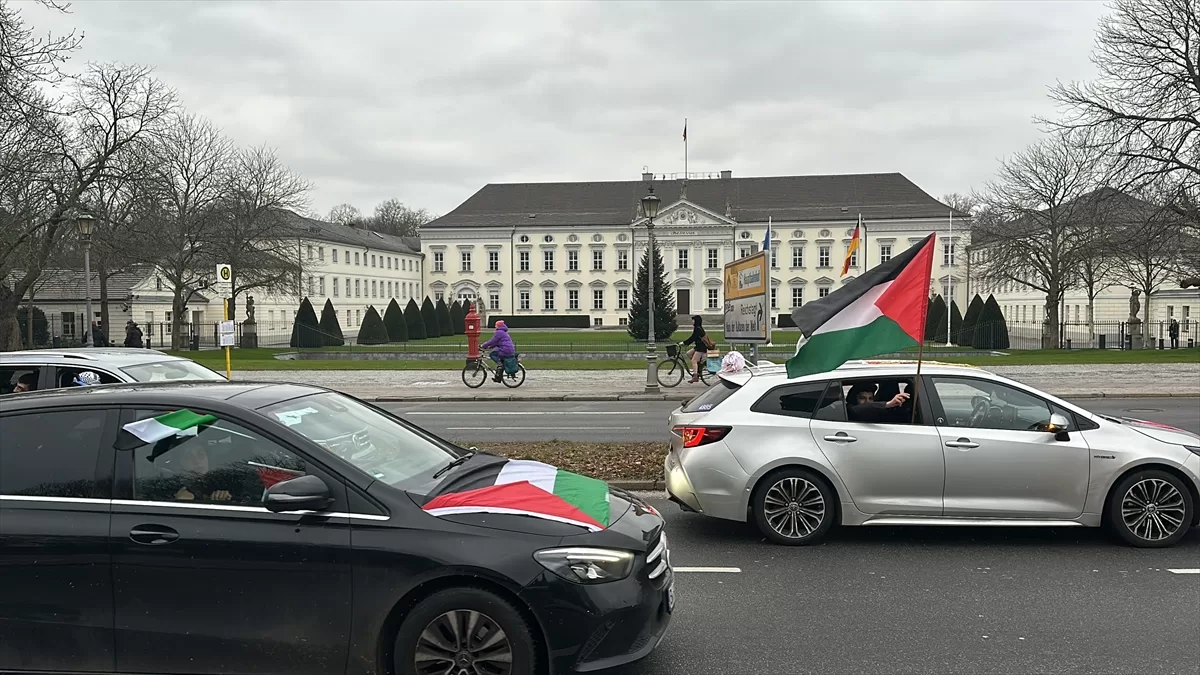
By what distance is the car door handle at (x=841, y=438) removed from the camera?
6773 mm

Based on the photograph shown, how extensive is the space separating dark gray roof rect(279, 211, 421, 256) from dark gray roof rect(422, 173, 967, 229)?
18.9 feet

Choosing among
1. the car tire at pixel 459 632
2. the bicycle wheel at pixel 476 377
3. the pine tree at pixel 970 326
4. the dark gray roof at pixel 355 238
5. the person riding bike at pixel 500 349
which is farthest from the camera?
the dark gray roof at pixel 355 238

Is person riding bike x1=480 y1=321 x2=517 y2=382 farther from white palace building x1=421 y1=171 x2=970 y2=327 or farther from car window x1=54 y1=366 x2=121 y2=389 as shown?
white palace building x1=421 y1=171 x2=970 y2=327

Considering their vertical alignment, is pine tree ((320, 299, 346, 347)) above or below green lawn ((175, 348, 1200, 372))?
above

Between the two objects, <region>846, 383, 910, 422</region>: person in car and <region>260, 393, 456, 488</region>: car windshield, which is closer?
<region>260, 393, 456, 488</region>: car windshield

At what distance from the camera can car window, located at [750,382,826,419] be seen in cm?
701

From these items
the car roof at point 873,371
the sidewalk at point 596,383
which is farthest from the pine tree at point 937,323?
the car roof at point 873,371

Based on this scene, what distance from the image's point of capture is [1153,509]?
6.61 meters

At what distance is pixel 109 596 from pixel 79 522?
14.6 inches

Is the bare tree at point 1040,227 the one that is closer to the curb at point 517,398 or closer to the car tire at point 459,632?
the curb at point 517,398

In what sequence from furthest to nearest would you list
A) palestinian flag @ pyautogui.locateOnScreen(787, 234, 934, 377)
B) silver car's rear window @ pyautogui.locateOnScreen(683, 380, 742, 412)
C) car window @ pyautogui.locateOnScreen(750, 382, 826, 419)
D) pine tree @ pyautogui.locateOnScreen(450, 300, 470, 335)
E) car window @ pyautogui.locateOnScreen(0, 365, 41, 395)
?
pine tree @ pyautogui.locateOnScreen(450, 300, 470, 335)
car window @ pyautogui.locateOnScreen(0, 365, 41, 395)
silver car's rear window @ pyautogui.locateOnScreen(683, 380, 742, 412)
palestinian flag @ pyautogui.locateOnScreen(787, 234, 934, 377)
car window @ pyautogui.locateOnScreen(750, 382, 826, 419)

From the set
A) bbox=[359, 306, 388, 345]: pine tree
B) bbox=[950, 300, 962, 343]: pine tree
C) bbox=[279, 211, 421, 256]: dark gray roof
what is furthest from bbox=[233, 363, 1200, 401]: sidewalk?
bbox=[279, 211, 421, 256]: dark gray roof

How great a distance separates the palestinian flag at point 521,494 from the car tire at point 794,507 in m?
2.41

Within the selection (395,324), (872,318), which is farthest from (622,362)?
(395,324)
